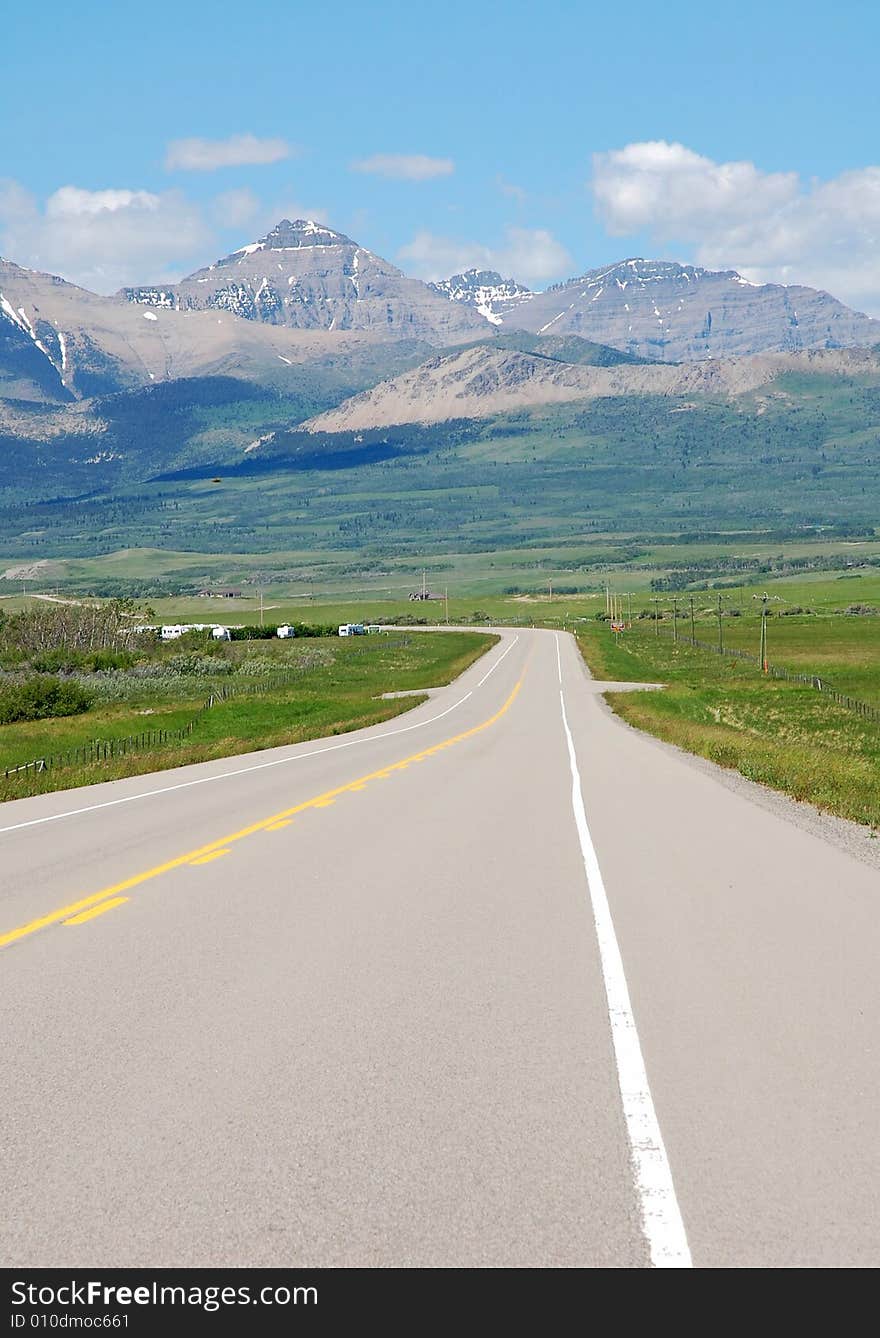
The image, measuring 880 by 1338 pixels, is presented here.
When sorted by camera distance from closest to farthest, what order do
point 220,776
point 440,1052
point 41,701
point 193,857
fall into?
point 440,1052 → point 193,857 → point 220,776 → point 41,701

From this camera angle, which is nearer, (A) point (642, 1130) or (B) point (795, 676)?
(A) point (642, 1130)

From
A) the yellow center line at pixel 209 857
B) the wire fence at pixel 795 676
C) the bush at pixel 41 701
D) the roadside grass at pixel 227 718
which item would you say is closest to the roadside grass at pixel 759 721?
the wire fence at pixel 795 676

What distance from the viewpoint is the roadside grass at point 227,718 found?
33125 mm

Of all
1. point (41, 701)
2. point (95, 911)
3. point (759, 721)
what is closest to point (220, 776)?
point (95, 911)

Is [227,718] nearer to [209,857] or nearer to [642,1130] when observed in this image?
[209,857]

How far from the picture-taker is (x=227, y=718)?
58188 millimetres

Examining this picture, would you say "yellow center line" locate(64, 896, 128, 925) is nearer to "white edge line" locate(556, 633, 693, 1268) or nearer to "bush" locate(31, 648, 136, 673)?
"white edge line" locate(556, 633, 693, 1268)

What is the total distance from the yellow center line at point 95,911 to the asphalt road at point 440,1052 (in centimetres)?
5

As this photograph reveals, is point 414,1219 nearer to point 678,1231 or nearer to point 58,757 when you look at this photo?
point 678,1231

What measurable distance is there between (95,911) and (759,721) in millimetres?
40823

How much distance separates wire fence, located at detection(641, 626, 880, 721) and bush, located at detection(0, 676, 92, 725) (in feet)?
114

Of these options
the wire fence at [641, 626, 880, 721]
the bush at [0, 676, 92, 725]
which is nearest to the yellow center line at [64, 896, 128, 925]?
the wire fence at [641, 626, 880, 721]

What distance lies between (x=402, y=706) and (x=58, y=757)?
749 inches

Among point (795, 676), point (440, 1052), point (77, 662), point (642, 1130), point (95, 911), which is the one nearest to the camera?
point (642, 1130)
